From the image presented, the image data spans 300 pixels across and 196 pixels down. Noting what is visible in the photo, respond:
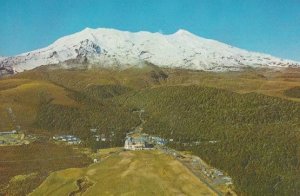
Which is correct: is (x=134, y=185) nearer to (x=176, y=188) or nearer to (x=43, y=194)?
(x=176, y=188)

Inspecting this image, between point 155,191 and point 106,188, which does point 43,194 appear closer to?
point 106,188

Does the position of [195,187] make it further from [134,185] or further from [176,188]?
[134,185]

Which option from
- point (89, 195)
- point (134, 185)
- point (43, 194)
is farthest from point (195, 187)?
point (43, 194)

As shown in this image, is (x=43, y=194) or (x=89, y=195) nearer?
(x=89, y=195)

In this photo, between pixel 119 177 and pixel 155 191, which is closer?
pixel 155 191

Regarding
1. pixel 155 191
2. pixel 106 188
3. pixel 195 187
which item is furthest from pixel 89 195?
pixel 195 187

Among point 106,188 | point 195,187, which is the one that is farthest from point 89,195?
point 195,187

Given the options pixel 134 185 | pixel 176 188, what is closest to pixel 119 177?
pixel 134 185

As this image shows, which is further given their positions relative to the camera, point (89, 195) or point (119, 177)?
point (119, 177)
